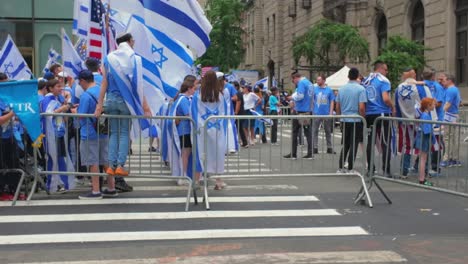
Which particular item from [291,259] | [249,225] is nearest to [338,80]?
[249,225]

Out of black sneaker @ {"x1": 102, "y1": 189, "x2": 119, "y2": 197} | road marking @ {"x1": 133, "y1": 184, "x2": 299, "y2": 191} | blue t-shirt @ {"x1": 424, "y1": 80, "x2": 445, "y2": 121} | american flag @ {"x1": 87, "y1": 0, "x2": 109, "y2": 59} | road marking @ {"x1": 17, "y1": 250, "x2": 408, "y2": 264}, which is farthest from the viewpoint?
blue t-shirt @ {"x1": 424, "y1": 80, "x2": 445, "y2": 121}

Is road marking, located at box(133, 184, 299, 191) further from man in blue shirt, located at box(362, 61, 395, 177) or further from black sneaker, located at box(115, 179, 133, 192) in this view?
man in blue shirt, located at box(362, 61, 395, 177)

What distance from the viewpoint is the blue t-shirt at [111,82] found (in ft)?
25.7

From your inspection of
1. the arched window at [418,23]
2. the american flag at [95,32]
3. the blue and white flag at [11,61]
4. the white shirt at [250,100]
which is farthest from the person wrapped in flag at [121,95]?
the arched window at [418,23]

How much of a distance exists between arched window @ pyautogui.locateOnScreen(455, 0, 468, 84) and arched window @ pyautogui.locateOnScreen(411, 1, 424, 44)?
321cm

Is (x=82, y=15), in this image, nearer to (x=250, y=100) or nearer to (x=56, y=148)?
(x=56, y=148)

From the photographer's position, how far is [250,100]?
17.5 metres

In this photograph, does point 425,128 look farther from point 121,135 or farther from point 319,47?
point 319,47

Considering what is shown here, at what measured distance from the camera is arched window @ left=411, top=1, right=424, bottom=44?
94.0ft

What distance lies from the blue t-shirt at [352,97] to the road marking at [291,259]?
5.31 m

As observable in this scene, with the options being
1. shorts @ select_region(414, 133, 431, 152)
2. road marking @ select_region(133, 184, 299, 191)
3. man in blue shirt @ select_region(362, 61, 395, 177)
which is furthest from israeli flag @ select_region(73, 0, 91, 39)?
shorts @ select_region(414, 133, 431, 152)

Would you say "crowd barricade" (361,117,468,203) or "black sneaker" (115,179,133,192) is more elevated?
"crowd barricade" (361,117,468,203)

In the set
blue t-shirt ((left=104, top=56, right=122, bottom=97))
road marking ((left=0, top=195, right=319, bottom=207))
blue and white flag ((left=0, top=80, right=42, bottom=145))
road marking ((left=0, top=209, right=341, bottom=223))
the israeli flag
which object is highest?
the israeli flag

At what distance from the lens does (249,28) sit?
70.2 m
